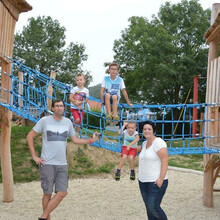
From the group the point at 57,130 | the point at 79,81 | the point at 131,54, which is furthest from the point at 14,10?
the point at 131,54

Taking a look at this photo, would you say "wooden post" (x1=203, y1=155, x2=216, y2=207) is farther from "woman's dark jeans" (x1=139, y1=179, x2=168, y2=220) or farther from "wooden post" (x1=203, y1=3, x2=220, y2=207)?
"woman's dark jeans" (x1=139, y1=179, x2=168, y2=220)

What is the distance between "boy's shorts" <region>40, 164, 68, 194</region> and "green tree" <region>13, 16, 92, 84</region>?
23.0 metres

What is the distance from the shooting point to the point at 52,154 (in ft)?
13.1

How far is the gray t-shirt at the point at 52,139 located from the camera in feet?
13.1

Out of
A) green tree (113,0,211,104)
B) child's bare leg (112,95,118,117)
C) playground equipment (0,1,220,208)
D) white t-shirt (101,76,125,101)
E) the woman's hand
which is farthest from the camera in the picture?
green tree (113,0,211,104)

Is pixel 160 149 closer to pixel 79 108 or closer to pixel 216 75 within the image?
pixel 79 108

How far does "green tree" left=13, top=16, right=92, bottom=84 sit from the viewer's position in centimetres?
2666

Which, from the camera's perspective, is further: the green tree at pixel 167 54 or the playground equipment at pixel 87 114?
the green tree at pixel 167 54

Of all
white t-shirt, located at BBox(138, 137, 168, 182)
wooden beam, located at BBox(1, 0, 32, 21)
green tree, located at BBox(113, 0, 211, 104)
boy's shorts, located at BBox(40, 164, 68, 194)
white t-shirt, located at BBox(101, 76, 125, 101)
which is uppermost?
green tree, located at BBox(113, 0, 211, 104)

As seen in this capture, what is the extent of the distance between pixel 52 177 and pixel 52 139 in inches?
17.7

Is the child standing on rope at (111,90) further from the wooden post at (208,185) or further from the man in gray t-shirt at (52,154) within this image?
the wooden post at (208,185)

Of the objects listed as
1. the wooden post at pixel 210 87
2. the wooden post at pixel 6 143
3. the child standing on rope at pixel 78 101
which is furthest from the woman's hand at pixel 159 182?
the wooden post at pixel 6 143

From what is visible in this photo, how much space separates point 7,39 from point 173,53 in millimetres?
14835

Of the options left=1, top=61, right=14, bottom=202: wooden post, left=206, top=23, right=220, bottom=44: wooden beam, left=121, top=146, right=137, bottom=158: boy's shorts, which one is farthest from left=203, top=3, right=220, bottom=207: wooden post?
left=1, top=61, right=14, bottom=202: wooden post
